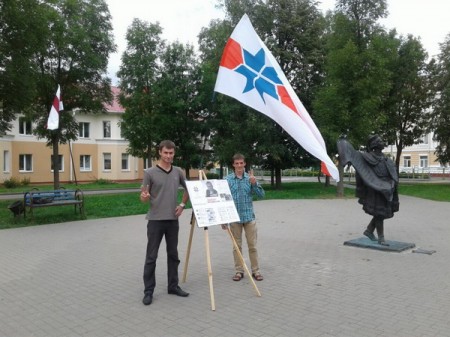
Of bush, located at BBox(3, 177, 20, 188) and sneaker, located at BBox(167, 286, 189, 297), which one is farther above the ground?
bush, located at BBox(3, 177, 20, 188)

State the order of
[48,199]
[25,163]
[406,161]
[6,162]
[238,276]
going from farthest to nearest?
[406,161] < [25,163] < [6,162] < [48,199] < [238,276]

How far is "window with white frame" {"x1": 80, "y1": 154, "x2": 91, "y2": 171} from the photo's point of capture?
44562 mm

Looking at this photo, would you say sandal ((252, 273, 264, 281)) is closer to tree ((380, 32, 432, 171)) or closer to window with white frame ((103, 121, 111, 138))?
tree ((380, 32, 432, 171))

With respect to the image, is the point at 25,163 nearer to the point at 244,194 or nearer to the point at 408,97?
the point at 408,97

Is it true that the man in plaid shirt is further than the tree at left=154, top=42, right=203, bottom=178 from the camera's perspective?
No

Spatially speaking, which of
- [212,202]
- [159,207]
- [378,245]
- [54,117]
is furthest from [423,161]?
[159,207]

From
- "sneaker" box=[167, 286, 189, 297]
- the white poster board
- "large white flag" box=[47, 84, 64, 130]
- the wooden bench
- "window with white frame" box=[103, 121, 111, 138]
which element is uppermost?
"window with white frame" box=[103, 121, 111, 138]

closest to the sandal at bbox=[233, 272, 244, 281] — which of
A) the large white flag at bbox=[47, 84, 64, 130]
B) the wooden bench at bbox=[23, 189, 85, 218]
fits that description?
the wooden bench at bbox=[23, 189, 85, 218]

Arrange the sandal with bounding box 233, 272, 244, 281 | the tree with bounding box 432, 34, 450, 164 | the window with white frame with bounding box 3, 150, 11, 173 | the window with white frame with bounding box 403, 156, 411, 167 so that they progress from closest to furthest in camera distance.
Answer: the sandal with bounding box 233, 272, 244, 281
the tree with bounding box 432, 34, 450, 164
the window with white frame with bounding box 3, 150, 11, 173
the window with white frame with bounding box 403, 156, 411, 167

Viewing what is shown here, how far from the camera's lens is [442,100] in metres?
34.0

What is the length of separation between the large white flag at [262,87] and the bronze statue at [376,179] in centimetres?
240

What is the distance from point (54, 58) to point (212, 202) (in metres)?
20.6

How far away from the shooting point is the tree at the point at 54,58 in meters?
17.0

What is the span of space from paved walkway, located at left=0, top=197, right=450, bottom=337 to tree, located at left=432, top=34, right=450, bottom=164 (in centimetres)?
2631
